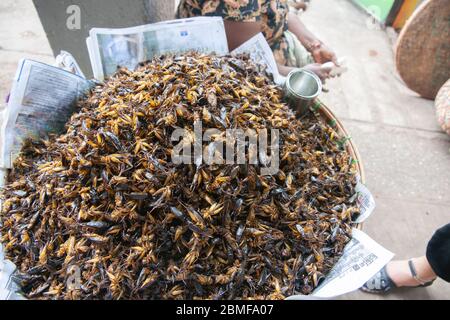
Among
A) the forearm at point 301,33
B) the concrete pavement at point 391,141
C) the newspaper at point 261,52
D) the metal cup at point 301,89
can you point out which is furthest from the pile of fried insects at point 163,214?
the forearm at point 301,33

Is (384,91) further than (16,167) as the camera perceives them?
Yes

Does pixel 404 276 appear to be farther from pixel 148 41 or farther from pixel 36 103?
pixel 36 103

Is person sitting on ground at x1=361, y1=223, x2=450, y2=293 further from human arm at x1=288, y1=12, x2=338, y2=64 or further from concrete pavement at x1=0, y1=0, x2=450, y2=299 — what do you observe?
human arm at x1=288, y1=12, x2=338, y2=64

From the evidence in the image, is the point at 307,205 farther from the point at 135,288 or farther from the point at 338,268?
the point at 135,288

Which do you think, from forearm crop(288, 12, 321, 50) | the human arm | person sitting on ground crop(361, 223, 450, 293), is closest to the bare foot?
person sitting on ground crop(361, 223, 450, 293)

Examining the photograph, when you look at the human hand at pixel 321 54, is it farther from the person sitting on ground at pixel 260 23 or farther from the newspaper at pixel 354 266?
the newspaper at pixel 354 266
